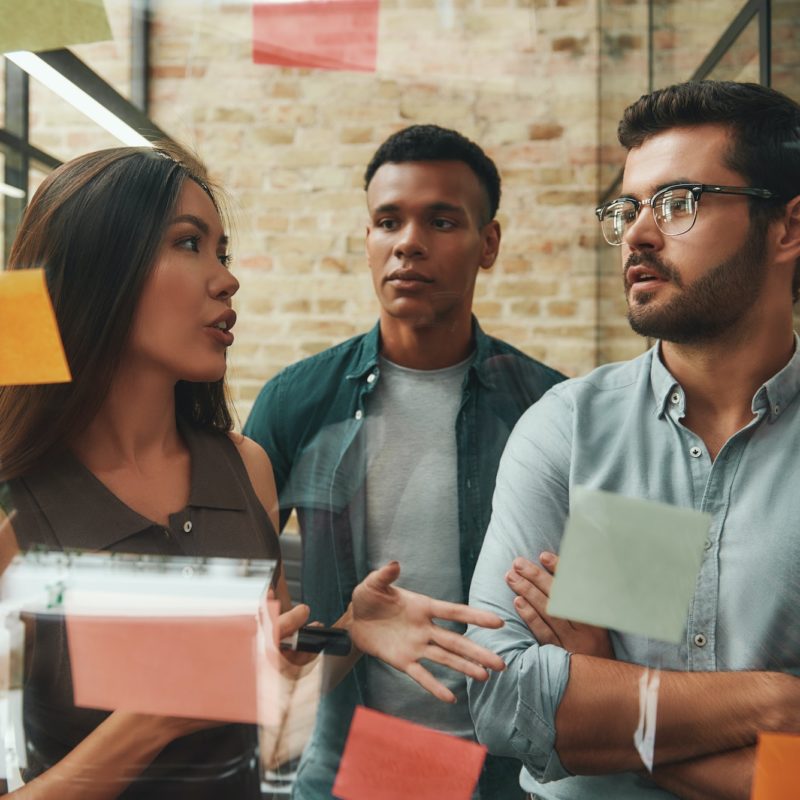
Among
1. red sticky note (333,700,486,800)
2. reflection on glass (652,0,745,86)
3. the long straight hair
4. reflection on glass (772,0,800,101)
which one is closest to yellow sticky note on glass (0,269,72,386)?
the long straight hair

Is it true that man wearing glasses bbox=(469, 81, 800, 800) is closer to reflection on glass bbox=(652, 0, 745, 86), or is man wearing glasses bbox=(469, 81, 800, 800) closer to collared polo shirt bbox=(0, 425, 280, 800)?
reflection on glass bbox=(652, 0, 745, 86)

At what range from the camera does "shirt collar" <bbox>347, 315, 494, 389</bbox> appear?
0.79 m

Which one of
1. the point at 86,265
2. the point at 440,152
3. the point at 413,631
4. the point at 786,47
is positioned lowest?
the point at 413,631

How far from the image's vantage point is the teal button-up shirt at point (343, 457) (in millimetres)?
710

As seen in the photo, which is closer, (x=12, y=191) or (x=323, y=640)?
(x=323, y=640)

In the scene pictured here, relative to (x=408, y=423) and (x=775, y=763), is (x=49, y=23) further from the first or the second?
(x=775, y=763)

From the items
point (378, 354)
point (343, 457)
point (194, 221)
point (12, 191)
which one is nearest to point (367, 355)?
point (378, 354)

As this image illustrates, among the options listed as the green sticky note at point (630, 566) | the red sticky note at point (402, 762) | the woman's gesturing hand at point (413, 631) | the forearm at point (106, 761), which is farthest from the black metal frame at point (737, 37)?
the forearm at point (106, 761)

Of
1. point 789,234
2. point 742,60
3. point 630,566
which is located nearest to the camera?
point 630,566

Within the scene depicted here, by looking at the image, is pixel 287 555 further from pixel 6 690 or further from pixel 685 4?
pixel 685 4

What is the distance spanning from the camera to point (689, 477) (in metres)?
0.65

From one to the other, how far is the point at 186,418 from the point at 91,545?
159 mm

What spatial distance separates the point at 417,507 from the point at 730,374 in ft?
1.01

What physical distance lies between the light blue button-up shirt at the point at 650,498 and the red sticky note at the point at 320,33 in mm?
442
